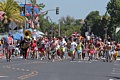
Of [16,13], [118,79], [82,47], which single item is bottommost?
[118,79]

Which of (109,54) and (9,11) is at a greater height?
(9,11)

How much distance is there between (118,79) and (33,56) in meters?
18.8

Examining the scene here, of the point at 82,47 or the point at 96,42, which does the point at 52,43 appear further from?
the point at 96,42

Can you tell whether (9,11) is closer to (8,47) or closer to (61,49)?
(61,49)

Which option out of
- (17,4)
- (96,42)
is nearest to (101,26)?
(17,4)

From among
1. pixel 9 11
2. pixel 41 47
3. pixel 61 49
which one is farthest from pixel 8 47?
pixel 9 11

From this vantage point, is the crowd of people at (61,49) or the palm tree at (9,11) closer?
the crowd of people at (61,49)

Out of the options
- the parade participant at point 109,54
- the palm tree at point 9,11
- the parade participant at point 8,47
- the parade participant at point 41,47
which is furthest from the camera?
the palm tree at point 9,11

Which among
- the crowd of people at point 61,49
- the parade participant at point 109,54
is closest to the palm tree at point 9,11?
the crowd of people at point 61,49

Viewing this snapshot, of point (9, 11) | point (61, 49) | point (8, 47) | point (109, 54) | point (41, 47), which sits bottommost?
point (109, 54)

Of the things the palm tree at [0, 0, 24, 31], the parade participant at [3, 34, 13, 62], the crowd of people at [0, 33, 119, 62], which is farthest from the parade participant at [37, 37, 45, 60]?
the palm tree at [0, 0, 24, 31]

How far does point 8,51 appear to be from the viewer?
34.5 meters

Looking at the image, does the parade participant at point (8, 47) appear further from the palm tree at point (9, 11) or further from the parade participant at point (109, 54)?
the palm tree at point (9, 11)

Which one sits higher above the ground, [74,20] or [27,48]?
[74,20]
